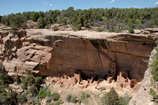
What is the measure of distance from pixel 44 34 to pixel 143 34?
9.02 meters

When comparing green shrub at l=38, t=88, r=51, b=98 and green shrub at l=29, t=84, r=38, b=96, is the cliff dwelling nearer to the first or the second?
green shrub at l=38, t=88, r=51, b=98

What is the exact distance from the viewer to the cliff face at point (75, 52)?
10.3 metres

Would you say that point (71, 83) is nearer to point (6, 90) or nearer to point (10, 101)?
point (10, 101)

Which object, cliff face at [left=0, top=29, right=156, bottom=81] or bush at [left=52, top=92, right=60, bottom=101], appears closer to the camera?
cliff face at [left=0, top=29, right=156, bottom=81]

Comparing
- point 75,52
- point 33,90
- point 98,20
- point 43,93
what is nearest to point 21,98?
point 33,90

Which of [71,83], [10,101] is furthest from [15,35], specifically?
[71,83]

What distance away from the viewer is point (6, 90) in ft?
45.6

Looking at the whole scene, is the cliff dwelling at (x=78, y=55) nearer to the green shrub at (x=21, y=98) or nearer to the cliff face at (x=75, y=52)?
the cliff face at (x=75, y=52)

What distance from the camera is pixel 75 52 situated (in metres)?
12.9

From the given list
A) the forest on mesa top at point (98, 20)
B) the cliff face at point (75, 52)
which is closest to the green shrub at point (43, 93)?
the cliff face at point (75, 52)

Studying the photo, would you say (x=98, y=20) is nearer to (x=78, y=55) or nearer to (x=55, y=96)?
(x=78, y=55)

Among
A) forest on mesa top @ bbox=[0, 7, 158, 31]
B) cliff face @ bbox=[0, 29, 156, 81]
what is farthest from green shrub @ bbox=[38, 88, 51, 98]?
forest on mesa top @ bbox=[0, 7, 158, 31]

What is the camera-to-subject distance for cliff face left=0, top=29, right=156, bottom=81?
10.3m

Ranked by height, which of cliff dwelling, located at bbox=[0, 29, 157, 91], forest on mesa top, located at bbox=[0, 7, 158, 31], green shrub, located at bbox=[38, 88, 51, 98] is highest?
forest on mesa top, located at bbox=[0, 7, 158, 31]
